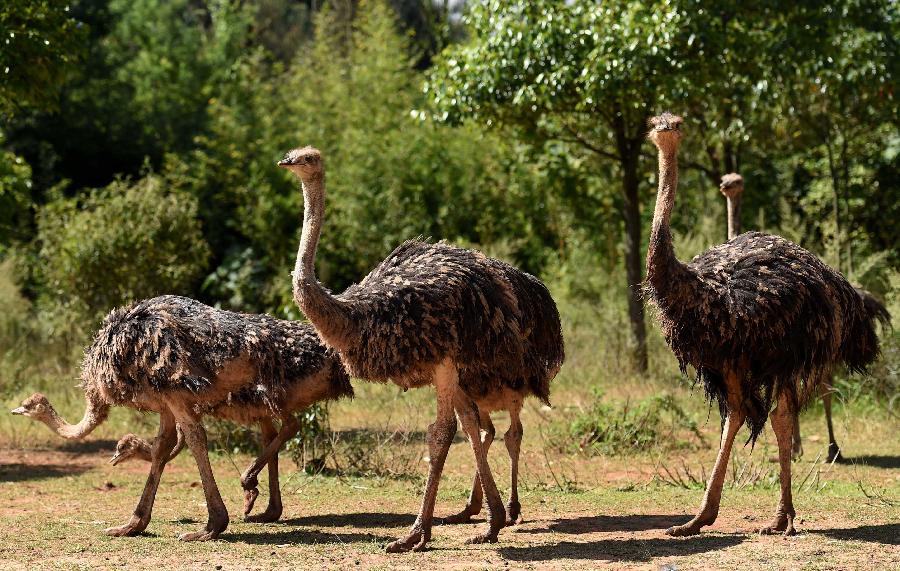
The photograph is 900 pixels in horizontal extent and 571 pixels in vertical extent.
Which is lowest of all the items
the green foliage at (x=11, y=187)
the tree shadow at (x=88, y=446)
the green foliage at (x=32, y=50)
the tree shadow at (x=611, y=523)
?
the tree shadow at (x=611, y=523)

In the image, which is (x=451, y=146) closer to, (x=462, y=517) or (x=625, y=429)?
(x=625, y=429)

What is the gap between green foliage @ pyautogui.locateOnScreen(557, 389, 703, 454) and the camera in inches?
402

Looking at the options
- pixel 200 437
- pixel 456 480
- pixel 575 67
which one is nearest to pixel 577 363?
pixel 575 67

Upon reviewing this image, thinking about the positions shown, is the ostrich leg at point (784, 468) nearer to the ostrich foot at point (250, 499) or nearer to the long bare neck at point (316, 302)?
the long bare neck at point (316, 302)

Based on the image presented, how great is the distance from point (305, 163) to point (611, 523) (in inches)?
110

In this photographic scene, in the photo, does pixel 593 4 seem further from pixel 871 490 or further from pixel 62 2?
pixel 871 490

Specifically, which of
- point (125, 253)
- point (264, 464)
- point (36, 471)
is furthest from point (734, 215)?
point (125, 253)

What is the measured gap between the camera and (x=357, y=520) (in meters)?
7.79

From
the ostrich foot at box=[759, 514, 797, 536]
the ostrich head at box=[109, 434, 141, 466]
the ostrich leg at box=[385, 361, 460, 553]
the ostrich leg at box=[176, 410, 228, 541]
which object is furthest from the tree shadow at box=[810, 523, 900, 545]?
the ostrich head at box=[109, 434, 141, 466]

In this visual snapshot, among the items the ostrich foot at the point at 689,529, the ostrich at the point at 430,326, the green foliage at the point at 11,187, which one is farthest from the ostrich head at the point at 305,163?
the green foliage at the point at 11,187

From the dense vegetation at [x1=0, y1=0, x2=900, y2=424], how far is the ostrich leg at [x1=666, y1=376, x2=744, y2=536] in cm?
468

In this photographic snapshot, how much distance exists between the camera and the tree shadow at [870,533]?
6645 millimetres

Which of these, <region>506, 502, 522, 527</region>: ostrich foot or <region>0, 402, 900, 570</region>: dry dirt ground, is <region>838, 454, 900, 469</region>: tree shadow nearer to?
<region>0, 402, 900, 570</region>: dry dirt ground

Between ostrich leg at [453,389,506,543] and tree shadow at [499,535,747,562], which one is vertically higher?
ostrich leg at [453,389,506,543]
